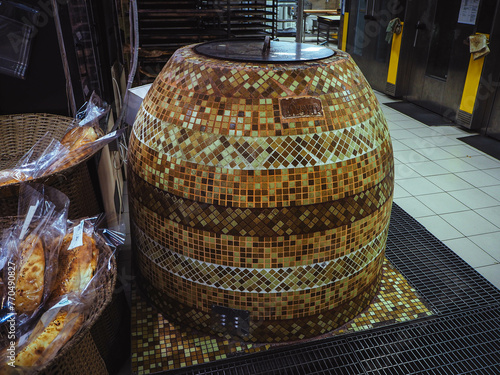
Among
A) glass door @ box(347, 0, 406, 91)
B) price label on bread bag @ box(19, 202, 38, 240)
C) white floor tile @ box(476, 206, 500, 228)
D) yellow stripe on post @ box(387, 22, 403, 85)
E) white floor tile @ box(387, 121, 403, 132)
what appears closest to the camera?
price label on bread bag @ box(19, 202, 38, 240)

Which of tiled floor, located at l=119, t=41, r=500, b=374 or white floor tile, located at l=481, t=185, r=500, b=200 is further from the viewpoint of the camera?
white floor tile, located at l=481, t=185, r=500, b=200

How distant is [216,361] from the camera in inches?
69.7

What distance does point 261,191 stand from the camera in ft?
5.29

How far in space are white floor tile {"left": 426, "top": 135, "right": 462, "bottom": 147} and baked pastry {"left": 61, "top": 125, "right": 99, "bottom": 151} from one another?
4.46m

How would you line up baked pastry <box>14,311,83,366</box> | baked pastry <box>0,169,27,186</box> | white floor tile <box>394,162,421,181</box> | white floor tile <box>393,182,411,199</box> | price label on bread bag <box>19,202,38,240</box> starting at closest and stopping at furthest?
baked pastry <box>14,311,83,366</box>
price label on bread bag <box>19,202,38,240</box>
baked pastry <box>0,169,27,186</box>
white floor tile <box>393,182,411,199</box>
white floor tile <box>394,162,421,181</box>

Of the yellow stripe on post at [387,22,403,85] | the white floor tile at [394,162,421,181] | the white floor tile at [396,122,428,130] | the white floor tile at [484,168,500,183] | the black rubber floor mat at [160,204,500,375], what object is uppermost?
the yellow stripe on post at [387,22,403,85]

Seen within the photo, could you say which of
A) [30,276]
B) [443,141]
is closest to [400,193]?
[443,141]

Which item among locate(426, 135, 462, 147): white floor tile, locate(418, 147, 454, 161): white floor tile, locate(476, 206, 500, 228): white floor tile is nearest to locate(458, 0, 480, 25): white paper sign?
locate(426, 135, 462, 147): white floor tile

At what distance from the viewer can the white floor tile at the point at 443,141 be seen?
5168 mm

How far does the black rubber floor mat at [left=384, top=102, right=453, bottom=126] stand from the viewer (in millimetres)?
6070

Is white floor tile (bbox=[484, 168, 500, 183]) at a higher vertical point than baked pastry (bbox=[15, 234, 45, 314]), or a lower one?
lower

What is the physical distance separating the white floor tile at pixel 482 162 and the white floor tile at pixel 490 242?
1525mm

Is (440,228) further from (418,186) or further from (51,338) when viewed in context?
(51,338)

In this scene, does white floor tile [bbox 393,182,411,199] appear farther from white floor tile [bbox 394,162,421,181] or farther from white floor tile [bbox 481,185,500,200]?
white floor tile [bbox 481,185,500,200]
